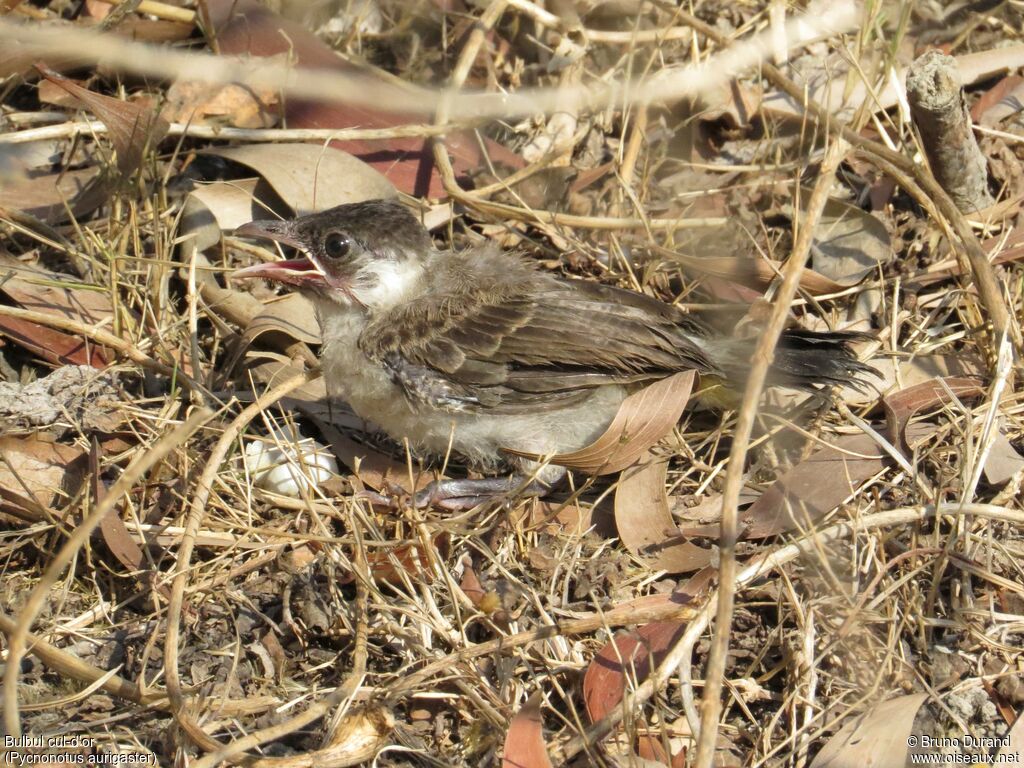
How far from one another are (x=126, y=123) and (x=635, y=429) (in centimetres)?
254

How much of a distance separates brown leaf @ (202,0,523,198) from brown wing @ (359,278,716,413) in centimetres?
134

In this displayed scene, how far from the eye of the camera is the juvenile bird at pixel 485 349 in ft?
14.0

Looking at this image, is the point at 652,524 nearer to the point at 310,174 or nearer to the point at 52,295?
the point at 310,174

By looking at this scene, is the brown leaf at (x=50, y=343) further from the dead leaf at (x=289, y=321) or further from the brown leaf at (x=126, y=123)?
the brown leaf at (x=126, y=123)

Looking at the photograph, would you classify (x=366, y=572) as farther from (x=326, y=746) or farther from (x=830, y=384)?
(x=830, y=384)

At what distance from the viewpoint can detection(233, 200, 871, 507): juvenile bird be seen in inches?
167

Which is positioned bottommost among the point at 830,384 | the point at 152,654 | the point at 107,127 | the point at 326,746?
the point at 152,654

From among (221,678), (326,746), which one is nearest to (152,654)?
(221,678)

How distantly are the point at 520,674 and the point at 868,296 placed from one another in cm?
255

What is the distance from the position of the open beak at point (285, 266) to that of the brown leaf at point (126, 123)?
556mm

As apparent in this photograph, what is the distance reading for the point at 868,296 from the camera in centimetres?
495

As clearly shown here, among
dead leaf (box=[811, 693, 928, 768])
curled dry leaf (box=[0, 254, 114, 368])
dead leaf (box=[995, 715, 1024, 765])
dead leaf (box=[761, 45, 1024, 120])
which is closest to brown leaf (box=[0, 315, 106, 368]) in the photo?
curled dry leaf (box=[0, 254, 114, 368])

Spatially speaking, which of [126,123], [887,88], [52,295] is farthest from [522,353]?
[887,88]

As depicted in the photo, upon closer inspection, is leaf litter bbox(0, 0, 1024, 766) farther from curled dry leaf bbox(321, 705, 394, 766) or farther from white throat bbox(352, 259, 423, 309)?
white throat bbox(352, 259, 423, 309)
